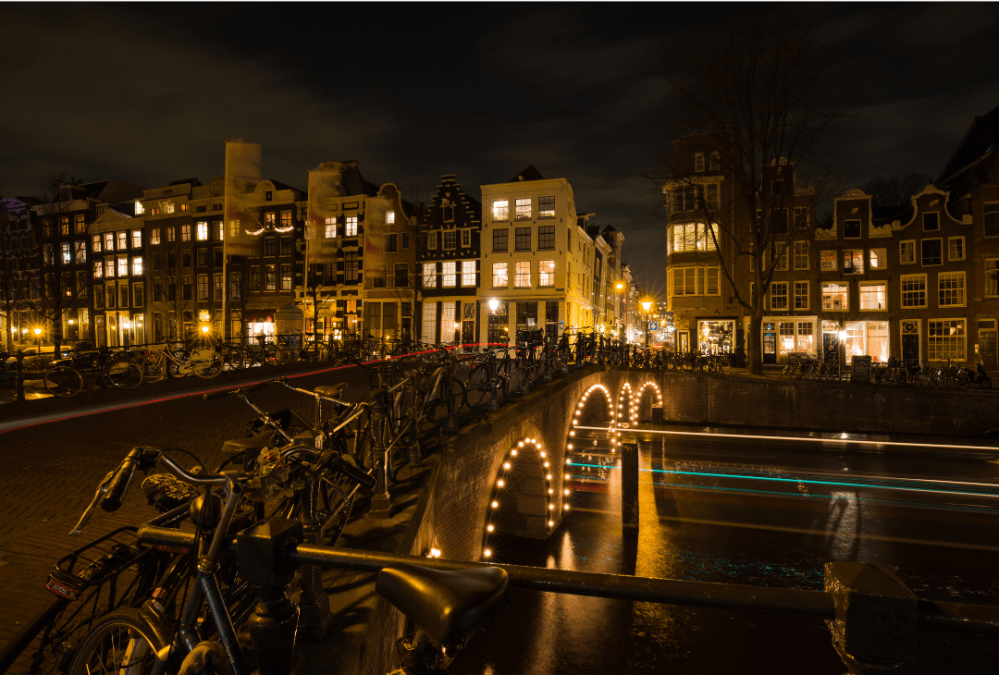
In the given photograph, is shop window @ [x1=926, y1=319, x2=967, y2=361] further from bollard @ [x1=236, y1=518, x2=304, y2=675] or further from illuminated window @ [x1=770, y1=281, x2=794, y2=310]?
bollard @ [x1=236, y1=518, x2=304, y2=675]

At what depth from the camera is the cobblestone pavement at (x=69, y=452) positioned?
Answer: 4.21 metres

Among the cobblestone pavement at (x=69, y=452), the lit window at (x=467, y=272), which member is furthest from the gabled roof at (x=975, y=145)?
the cobblestone pavement at (x=69, y=452)

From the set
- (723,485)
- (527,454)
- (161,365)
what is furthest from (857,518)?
(161,365)

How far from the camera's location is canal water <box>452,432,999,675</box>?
28.8ft

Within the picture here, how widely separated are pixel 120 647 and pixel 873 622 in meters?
2.86

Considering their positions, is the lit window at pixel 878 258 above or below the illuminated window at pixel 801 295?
above

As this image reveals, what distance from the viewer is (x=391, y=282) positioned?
32812 mm

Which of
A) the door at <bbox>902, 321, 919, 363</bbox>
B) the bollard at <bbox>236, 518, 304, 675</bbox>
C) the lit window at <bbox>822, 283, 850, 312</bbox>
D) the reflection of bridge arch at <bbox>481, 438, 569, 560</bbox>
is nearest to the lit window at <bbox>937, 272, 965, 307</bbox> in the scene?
the door at <bbox>902, 321, 919, 363</bbox>

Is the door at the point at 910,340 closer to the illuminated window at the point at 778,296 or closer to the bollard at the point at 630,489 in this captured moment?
the illuminated window at the point at 778,296

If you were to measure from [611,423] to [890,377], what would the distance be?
10.5 m

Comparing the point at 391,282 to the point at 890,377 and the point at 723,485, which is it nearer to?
the point at 723,485

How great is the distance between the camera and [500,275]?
1235 inches

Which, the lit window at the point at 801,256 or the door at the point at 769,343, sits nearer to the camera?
the lit window at the point at 801,256

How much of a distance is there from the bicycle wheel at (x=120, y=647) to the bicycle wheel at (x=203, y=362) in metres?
13.1
